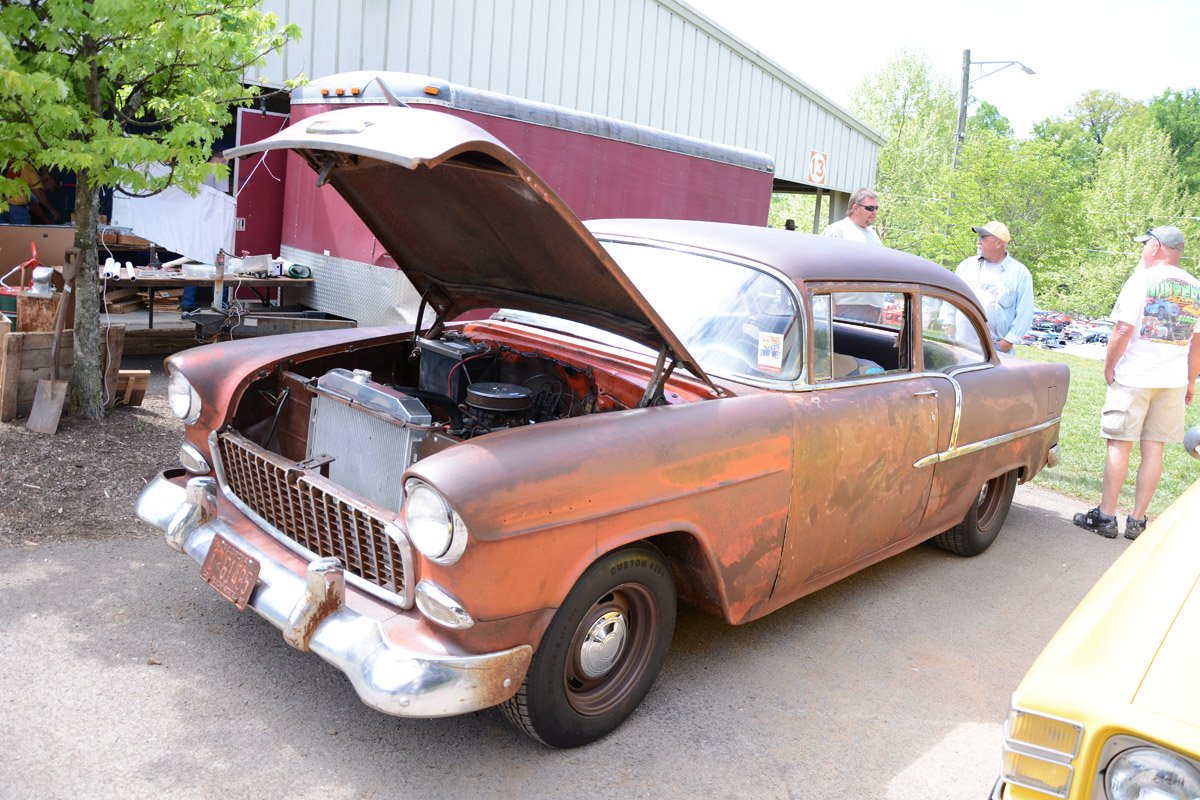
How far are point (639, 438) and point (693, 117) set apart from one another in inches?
470

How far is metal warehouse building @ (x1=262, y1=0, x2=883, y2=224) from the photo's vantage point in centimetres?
991

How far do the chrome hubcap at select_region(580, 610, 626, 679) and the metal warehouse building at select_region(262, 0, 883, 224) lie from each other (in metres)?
8.18

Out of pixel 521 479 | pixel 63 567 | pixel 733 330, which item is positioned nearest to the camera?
pixel 521 479

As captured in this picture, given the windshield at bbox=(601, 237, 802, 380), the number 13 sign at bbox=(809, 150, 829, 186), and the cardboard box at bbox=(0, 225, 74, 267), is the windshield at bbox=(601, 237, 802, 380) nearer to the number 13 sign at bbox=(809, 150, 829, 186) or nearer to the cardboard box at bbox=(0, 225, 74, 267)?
the cardboard box at bbox=(0, 225, 74, 267)

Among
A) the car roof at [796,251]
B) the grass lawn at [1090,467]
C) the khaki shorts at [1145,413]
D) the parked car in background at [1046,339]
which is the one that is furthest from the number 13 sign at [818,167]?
the parked car in background at [1046,339]

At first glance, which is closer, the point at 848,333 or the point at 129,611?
the point at 129,611

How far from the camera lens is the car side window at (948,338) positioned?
4.41m

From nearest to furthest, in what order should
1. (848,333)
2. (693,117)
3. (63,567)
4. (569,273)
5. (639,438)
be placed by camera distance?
(639,438) < (569,273) < (63,567) < (848,333) < (693,117)

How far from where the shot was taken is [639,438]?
294cm

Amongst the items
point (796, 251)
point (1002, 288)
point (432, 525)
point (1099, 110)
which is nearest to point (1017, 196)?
point (1002, 288)

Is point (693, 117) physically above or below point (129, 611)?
above

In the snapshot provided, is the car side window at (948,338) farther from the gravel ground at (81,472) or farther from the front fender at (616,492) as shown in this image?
the gravel ground at (81,472)

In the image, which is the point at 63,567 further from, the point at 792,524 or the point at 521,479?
the point at 792,524

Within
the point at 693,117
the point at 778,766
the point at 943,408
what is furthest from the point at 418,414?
the point at 693,117
